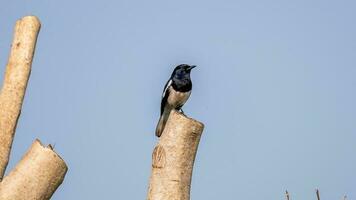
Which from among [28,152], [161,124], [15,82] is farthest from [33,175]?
[161,124]

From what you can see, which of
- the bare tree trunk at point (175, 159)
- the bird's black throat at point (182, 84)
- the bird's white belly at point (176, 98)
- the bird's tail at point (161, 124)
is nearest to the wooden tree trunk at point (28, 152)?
the bare tree trunk at point (175, 159)

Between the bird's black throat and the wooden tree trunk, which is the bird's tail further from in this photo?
the wooden tree trunk

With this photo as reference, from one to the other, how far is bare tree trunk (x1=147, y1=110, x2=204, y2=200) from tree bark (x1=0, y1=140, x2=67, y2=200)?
118 cm

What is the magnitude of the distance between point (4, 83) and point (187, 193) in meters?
2.51

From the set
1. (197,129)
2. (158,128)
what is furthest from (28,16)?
(158,128)

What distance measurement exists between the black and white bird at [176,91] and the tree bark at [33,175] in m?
7.79

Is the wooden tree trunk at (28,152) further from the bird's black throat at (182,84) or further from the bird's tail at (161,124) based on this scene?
the bird's black throat at (182,84)

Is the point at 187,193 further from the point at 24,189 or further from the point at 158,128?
the point at 158,128

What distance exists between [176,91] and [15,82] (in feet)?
26.5

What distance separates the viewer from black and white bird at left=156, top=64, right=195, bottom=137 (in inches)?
653

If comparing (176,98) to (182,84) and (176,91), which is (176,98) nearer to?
(176,91)

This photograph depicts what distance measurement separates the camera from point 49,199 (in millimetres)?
8688

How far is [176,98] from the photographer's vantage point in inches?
651

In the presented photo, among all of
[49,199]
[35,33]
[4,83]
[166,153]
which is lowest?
[49,199]
